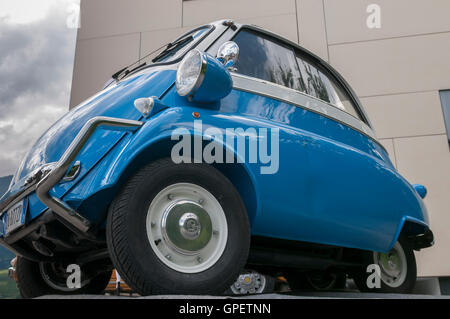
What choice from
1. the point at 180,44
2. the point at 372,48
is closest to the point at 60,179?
the point at 180,44

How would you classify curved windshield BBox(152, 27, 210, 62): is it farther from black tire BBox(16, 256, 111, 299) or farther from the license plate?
black tire BBox(16, 256, 111, 299)

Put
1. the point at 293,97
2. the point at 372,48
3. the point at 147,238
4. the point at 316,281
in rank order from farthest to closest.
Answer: the point at 372,48, the point at 316,281, the point at 293,97, the point at 147,238

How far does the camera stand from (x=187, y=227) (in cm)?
199

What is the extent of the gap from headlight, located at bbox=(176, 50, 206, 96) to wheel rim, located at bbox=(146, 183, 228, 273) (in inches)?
20.5

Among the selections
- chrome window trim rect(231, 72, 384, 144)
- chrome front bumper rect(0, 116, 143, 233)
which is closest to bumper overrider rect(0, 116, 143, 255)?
chrome front bumper rect(0, 116, 143, 233)

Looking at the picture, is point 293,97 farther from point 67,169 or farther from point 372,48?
point 372,48

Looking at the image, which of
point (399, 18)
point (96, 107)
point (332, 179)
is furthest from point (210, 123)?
point (399, 18)

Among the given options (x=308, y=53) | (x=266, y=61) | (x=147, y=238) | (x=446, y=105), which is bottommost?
(x=147, y=238)

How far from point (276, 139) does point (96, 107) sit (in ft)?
3.44

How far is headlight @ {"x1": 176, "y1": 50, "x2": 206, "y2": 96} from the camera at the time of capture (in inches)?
85.9

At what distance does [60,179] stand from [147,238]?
0.53 metres

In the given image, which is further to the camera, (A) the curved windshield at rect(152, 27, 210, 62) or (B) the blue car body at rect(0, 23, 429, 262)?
(A) the curved windshield at rect(152, 27, 210, 62)

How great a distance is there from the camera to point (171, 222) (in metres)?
1.98
